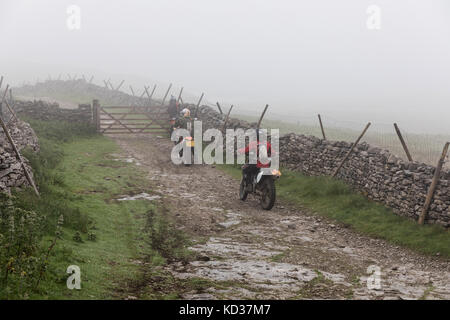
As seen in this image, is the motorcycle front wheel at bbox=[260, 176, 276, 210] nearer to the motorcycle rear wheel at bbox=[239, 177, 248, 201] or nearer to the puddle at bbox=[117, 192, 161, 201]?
the motorcycle rear wheel at bbox=[239, 177, 248, 201]

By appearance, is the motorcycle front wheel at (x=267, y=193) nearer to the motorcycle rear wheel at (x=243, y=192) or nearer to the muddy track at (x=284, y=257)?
the muddy track at (x=284, y=257)

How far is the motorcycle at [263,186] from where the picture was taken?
11758mm

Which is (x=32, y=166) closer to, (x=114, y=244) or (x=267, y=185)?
(x=114, y=244)

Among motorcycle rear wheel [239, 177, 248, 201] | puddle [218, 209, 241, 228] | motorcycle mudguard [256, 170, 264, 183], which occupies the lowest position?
puddle [218, 209, 241, 228]

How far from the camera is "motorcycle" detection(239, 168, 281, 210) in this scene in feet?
38.6

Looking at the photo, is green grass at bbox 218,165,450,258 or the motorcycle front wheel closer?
green grass at bbox 218,165,450,258

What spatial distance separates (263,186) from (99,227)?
4673mm

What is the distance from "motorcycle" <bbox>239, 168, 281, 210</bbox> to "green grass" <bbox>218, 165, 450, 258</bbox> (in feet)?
3.83

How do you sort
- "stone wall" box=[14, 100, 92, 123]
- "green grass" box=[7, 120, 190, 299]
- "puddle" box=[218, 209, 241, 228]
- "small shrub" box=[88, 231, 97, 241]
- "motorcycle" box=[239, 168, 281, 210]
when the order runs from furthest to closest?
"stone wall" box=[14, 100, 92, 123] → "motorcycle" box=[239, 168, 281, 210] → "puddle" box=[218, 209, 241, 228] → "small shrub" box=[88, 231, 97, 241] → "green grass" box=[7, 120, 190, 299]

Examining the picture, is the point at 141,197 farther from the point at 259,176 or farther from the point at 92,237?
the point at 92,237

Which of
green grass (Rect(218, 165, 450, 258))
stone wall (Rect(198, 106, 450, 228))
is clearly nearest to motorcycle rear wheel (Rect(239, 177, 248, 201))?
green grass (Rect(218, 165, 450, 258))

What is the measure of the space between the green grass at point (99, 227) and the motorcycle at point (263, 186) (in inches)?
103

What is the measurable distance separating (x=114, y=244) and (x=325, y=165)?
8.03 m
